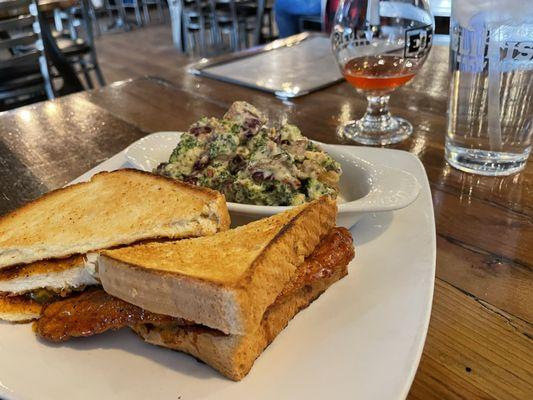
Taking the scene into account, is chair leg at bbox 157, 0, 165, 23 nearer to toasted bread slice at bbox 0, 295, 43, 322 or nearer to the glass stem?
the glass stem

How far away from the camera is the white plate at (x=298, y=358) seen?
0.60m

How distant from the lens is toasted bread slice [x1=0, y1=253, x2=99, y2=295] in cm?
77

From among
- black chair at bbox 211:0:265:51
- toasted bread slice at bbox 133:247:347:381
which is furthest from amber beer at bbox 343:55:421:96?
black chair at bbox 211:0:265:51

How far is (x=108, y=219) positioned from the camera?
2.84 feet

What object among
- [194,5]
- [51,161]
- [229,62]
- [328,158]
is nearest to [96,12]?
[194,5]

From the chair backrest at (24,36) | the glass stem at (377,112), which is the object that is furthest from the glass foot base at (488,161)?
the chair backrest at (24,36)

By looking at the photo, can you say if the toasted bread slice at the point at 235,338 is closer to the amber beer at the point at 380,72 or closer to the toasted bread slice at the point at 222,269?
the toasted bread slice at the point at 222,269

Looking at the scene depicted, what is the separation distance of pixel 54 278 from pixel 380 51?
3.57 ft

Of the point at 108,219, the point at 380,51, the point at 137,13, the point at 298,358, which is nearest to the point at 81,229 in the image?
the point at 108,219

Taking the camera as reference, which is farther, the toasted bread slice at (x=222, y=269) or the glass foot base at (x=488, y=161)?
the glass foot base at (x=488, y=161)

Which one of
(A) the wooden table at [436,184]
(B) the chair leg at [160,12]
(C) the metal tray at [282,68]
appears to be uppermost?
(C) the metal tray at [282,68]

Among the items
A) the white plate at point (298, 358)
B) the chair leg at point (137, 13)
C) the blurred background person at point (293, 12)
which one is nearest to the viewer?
the white plate at point (298, 358)

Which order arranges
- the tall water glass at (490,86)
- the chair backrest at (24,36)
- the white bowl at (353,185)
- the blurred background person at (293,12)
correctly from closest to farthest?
the white bowl at (353,185) → the tall water glass at (490,86) → the chair backrest at (24,36) → the blurred background person at (293,12)

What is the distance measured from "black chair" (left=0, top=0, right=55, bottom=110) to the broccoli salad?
7.21 ft
